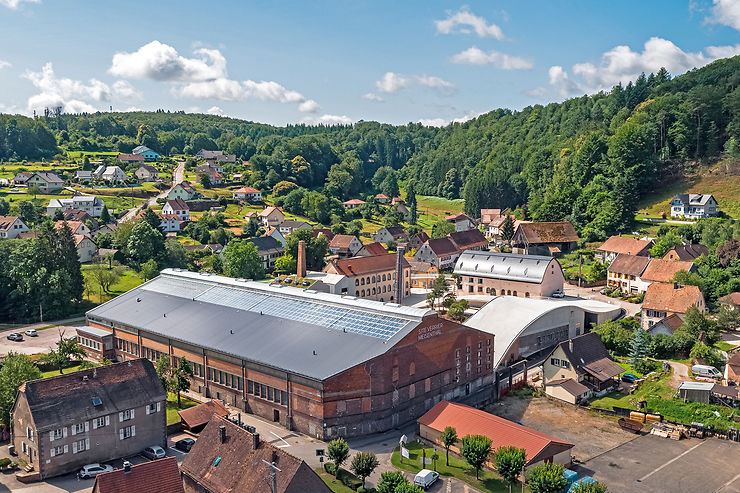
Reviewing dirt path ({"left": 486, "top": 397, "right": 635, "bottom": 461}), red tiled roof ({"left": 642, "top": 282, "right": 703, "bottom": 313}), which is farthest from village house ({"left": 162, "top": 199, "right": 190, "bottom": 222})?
dirt path ({"left": 486, "top": 397, "right": 635, "bottom": 461})

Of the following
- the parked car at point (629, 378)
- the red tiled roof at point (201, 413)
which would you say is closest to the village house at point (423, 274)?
the parked car at point (629, 378)

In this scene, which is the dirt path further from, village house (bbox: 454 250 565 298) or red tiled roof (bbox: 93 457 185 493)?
village house (bbox: 454 250 565 298)

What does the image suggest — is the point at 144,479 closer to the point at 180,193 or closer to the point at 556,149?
the point at 180,193

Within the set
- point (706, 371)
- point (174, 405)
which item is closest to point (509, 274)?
point (706, 371)

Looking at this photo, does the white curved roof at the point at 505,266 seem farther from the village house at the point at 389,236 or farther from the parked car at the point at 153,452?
the parked car at the point at 153,452

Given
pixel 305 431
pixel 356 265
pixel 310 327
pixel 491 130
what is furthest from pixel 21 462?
pixel 491 130
